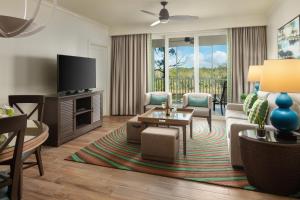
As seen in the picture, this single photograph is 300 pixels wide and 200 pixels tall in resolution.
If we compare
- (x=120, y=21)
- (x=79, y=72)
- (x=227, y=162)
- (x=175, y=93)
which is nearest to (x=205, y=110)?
(x=227, y=162)

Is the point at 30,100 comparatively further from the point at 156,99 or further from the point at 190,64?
the point at 190,64

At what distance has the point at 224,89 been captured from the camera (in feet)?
19.0

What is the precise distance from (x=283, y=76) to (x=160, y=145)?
→ 1602mm

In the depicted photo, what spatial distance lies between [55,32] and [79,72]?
91 cm

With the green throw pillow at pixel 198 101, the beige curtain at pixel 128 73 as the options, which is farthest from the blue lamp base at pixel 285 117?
the beige curtain at pixel 128 73

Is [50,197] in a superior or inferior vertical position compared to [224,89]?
inferior

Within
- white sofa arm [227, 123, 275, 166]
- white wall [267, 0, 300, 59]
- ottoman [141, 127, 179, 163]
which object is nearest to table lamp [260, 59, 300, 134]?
white sofa arm [227, 123, 275, 166]

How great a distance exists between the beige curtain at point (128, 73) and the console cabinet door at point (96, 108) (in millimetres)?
1336

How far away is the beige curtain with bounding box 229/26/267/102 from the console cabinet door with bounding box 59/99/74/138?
3804 millimetres

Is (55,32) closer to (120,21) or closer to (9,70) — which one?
(9,70)

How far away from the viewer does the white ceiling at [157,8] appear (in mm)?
3975

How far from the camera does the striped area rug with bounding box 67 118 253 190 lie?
2.42 m

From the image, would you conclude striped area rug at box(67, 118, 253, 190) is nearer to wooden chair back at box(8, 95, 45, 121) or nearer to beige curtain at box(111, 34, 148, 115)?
wooden chair back at box(8, 95, 45, 121)

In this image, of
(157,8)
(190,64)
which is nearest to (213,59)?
(190,64)
